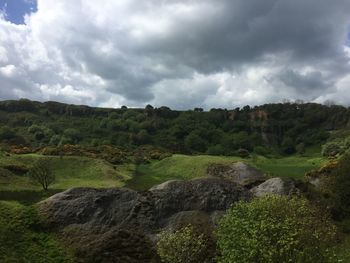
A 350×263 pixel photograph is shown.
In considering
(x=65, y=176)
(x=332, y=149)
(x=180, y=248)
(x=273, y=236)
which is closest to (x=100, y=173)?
(x=65, y=176)

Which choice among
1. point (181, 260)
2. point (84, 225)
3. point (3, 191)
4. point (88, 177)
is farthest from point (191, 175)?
point (181, 260)

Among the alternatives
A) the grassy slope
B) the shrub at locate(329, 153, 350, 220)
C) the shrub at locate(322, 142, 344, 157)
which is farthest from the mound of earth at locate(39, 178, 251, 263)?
the shrub at locate(322, 142, 344, 157)

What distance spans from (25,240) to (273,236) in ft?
72.3

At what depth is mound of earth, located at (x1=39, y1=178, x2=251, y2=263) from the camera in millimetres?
38906

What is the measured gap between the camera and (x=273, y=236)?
83.8 feet

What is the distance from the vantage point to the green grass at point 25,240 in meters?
35.8

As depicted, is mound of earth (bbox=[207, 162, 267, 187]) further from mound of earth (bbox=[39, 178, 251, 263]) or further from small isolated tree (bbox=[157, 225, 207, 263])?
small isolated tree (bbox=[157, 225, 207, 263])

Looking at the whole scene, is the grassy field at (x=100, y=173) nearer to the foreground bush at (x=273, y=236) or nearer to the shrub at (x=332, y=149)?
the shrub at (x=332, y=149)

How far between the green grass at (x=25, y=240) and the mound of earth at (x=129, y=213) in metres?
1.22

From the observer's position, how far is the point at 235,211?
1231 inches

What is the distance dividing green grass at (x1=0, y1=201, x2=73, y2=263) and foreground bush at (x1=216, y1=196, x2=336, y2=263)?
1512cm

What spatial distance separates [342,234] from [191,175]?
62408 mm

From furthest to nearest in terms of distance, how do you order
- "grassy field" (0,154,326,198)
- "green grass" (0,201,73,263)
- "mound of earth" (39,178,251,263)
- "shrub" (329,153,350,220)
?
"grassy field" (0,154,326,198) → "shrub" (329,153,350,220) → "mound of earth" (39,178,251,263) → "green grass" (0,201,73,263)

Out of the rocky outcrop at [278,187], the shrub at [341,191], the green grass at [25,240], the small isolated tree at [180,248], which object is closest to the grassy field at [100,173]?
the rocky outcrop at [278,187]
